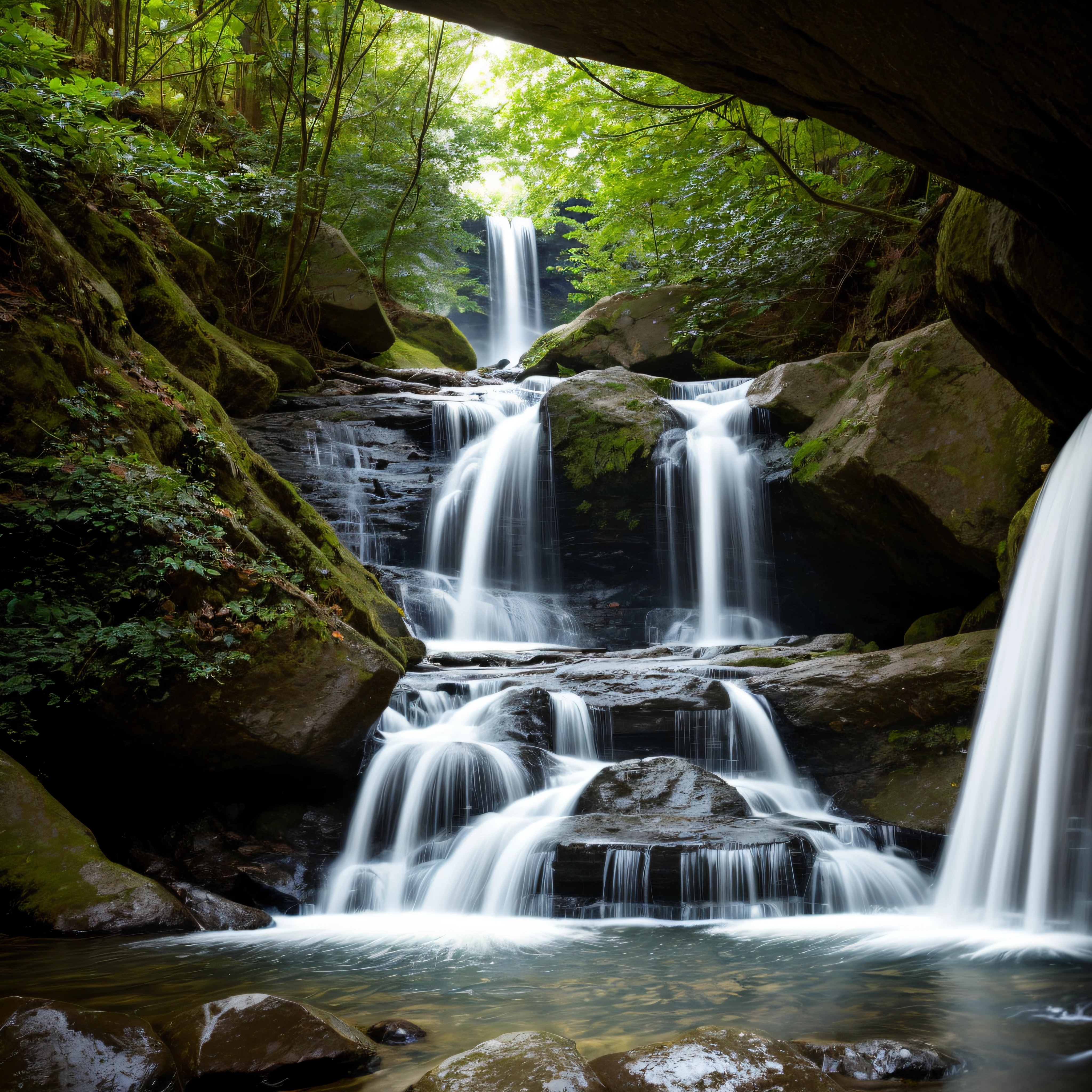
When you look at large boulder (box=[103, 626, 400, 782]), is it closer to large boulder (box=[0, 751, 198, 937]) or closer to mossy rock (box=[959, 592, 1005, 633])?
large boulder (box=[0, 751, 198, 937])

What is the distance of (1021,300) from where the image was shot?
4793 mm

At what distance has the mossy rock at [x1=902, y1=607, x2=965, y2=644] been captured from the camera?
8961 millimetres

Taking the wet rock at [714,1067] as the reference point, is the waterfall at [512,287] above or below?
above

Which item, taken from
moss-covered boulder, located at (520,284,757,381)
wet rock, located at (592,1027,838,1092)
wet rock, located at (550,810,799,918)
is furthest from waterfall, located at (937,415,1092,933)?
moss-covered boulder, located at (520,284,757,381)

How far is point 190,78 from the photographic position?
14203 mm

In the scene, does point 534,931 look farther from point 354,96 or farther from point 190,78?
point 354,96

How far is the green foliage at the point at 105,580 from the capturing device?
4.82 m

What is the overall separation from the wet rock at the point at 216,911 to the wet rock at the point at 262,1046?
205 centimetres

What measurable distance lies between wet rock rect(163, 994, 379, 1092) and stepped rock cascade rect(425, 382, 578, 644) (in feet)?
26.7

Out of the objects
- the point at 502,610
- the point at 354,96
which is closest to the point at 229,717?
the point at 502,610

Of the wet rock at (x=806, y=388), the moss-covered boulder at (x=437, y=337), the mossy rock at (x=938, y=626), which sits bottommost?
the mossy rock at (x=938, y=626)

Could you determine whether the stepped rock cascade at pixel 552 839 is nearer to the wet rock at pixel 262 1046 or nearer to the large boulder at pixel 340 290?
the wet rock at pixel 262 1046

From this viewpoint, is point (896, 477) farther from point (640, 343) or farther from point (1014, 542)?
point (640, 343)

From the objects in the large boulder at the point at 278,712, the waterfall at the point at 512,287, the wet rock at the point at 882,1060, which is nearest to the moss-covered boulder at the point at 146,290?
the large boulder at the point at 278,712
